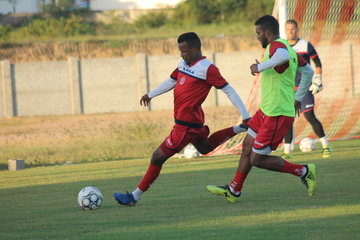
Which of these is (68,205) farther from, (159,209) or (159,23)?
(159,23)

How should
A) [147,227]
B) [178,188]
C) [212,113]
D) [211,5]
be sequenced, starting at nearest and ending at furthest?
[147,227]
[178,188]
[212,113]
[211,5]

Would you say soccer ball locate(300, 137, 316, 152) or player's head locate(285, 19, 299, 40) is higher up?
player's head locate(285, 19, 299, 40)

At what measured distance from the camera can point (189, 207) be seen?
287 inches

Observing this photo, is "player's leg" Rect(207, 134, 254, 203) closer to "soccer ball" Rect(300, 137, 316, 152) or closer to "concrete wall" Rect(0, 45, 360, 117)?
"soccer ball" Rect(300, 137, 316, 152)

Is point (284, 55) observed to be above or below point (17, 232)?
above

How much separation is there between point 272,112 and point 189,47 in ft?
3.64

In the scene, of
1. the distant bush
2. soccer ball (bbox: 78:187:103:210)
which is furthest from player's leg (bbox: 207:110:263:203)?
the distant bush

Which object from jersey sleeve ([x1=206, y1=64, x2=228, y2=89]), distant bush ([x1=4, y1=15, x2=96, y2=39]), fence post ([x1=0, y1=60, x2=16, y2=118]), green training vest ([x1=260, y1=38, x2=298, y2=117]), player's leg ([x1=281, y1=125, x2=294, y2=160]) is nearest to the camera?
green training vest ([x1=260, y1=38, x2=298, y2=117])

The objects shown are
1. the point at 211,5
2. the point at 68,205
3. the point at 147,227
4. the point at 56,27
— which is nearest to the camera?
the point at 147,227

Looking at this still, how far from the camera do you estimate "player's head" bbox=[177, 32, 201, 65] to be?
743 cm

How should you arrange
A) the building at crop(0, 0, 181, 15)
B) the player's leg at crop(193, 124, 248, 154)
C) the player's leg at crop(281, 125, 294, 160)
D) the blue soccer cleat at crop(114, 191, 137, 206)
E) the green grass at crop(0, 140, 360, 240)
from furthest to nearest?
1. the building at crop(0, 0, 181, 15)
2. the player's leg at crop(281, 125, 294, 160)
3. the player's leg at crop(193, 124, 248, 154)
4. the blue soccer cleat at crop(114, 191, 137, 206)
5. the green grass at crop(0, 140, 360, 240)

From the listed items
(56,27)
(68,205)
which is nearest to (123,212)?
(68,205)

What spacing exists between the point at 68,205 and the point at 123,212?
3.40 feet

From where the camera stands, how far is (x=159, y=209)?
24.0ft
